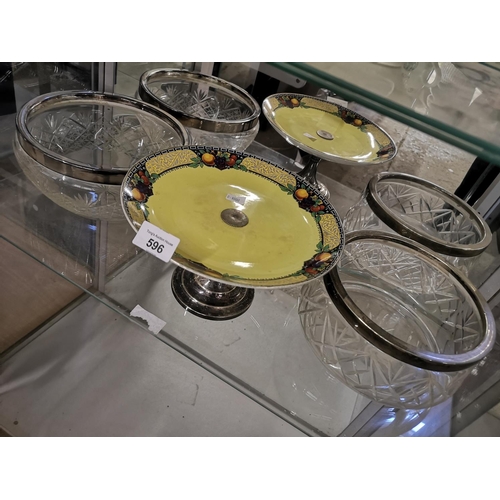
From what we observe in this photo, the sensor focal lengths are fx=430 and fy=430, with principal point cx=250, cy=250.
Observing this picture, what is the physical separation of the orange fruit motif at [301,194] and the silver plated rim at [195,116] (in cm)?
16

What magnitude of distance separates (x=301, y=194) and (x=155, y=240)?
20 cm

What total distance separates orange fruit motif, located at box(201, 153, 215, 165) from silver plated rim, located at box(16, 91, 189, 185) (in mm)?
68

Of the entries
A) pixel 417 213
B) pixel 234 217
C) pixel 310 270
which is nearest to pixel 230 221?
pixel 234 217

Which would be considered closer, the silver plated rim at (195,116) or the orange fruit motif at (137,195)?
the orange fruit motif at (137,195)

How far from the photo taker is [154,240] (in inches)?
15.9

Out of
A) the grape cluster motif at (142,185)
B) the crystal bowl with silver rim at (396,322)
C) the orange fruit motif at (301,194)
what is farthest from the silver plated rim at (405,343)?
the grape cluster motif at (142,185)

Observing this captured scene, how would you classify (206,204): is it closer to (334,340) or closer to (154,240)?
(154,240)

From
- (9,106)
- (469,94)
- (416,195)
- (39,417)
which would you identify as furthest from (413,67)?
(39,417)

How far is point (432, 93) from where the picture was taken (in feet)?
1.98

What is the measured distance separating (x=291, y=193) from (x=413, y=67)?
312 mm

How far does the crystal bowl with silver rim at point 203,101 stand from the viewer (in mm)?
632

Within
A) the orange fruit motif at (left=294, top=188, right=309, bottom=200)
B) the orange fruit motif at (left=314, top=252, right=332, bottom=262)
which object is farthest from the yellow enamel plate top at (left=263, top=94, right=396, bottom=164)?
the orange fruit motif at (left=314, top=252, right=332, bottom=262)

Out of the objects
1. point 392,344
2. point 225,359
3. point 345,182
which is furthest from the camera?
point 345,182

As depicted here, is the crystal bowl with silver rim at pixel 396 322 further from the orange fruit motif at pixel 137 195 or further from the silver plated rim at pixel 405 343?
the orange fruit motif at pixel 137 195
